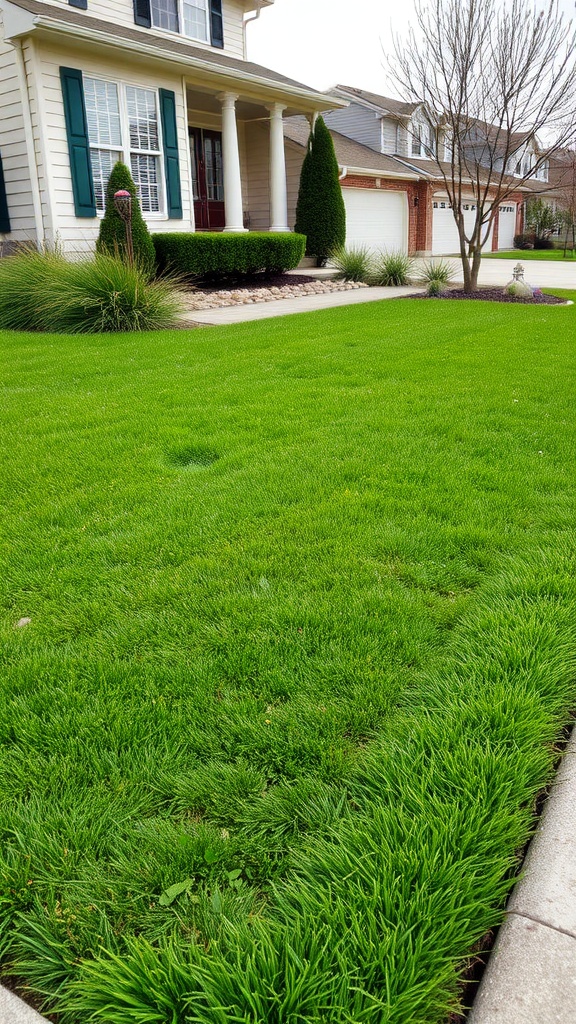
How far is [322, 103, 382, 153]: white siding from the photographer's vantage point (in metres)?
25.5

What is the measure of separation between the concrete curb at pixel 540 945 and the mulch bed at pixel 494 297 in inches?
444

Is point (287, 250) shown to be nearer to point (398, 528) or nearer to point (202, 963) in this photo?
point (398, 528)

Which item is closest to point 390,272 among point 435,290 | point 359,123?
point 435,290

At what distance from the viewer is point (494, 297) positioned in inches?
501

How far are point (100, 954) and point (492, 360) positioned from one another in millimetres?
5950

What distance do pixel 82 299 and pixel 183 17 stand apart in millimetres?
10552

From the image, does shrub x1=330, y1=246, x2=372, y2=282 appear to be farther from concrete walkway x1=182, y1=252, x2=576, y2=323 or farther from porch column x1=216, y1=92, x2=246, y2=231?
porch column x1=216, y1=92, x2=246, y2=231

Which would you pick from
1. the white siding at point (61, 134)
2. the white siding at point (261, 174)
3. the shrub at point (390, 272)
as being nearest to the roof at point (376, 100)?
the white siding at point (261, 174)

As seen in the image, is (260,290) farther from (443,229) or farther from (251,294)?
(443,229)

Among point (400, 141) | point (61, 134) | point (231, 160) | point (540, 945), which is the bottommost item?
point (540, 945)

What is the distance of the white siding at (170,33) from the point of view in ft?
44.0

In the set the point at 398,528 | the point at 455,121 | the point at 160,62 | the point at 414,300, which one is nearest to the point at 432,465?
the point at 398,528

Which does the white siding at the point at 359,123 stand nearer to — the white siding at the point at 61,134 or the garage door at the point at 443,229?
the garage door at the point at 443,229

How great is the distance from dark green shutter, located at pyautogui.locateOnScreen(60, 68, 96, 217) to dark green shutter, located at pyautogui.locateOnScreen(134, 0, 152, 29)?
13.6 ft
